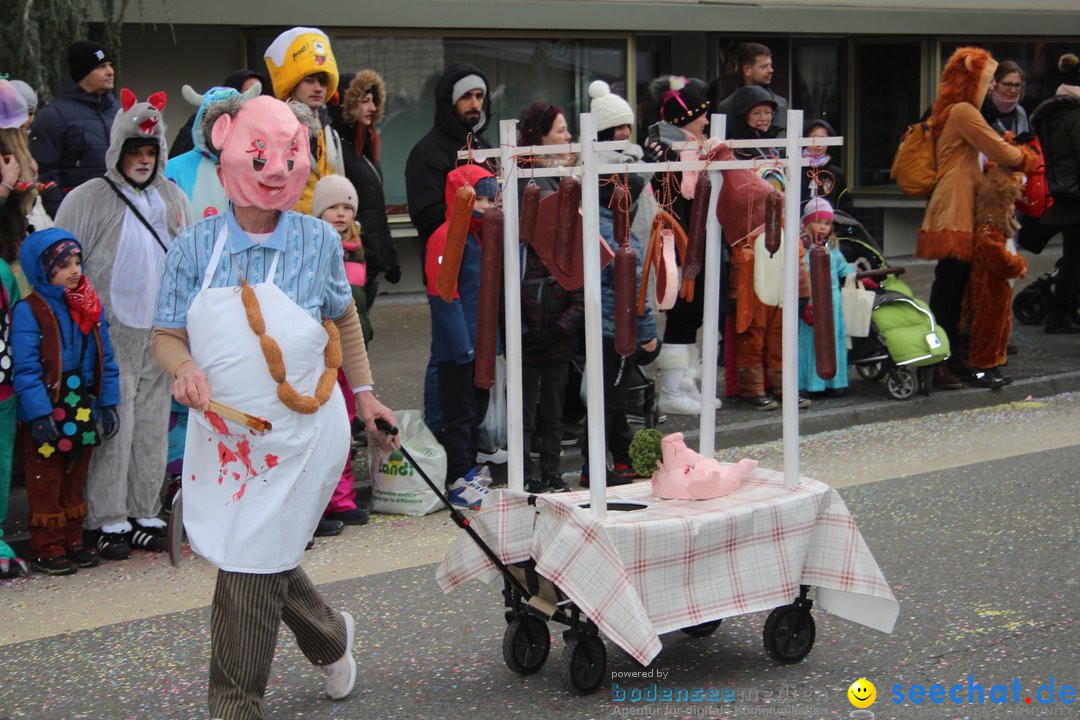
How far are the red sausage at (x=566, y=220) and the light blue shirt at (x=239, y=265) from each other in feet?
2.77

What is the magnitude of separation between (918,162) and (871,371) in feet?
4.91

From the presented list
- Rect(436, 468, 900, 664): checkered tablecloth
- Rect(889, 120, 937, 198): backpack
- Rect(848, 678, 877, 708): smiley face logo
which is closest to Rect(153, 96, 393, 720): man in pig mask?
Rect(436, 468, 900, 664): checkered tablecloth

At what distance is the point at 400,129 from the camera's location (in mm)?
13789

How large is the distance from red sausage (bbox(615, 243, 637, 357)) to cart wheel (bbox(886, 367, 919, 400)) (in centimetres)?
545

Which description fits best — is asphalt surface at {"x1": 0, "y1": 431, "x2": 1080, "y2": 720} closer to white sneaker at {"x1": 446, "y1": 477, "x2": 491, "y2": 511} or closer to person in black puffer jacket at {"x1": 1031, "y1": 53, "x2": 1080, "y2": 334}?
white sneaker at {"x1": 446, "y1": 477, "x2": 491, "y2": 511}

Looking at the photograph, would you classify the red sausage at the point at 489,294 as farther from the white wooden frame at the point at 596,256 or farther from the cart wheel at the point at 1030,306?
the cart wheel at the point at 1030,306

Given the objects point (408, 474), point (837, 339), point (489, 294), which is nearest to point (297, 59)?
point (408, 474)

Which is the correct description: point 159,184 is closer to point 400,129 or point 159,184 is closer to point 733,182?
point 733,182

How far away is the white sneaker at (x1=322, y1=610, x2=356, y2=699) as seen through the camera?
477 centimetres

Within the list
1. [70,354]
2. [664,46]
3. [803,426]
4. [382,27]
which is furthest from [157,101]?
[664,46]

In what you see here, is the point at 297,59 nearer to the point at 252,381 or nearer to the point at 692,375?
the point at 692,375

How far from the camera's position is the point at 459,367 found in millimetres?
7449

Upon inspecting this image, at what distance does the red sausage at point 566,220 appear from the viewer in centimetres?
473

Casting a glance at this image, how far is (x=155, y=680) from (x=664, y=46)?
37.0ft
